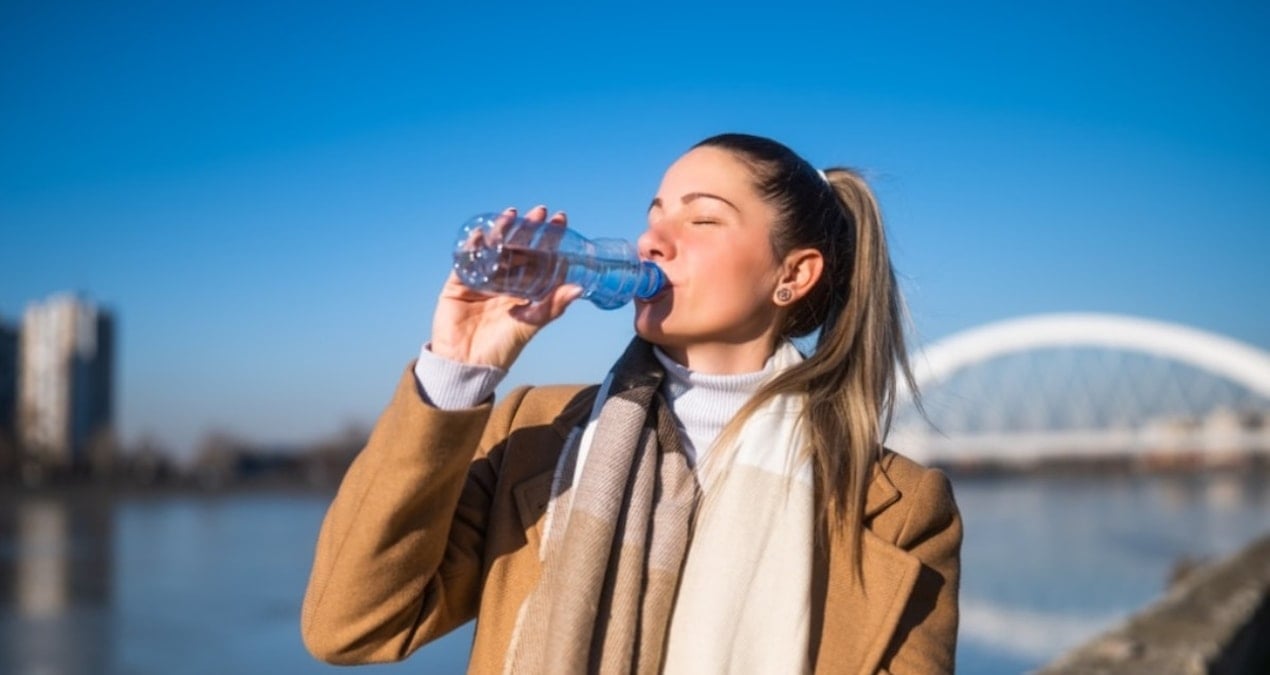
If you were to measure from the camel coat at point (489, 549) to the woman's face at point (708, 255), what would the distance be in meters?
0.21

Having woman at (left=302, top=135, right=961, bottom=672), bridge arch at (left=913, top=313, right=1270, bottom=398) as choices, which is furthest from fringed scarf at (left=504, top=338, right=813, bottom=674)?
bridge arch at (left=913, top=313, right=1270, bottom=398)

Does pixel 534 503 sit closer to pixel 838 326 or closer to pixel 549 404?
pixel 549 404

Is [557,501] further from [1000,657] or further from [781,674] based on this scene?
[1000,657]

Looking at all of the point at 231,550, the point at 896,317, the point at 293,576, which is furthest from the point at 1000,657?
the point at 231,550

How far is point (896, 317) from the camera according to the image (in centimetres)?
196

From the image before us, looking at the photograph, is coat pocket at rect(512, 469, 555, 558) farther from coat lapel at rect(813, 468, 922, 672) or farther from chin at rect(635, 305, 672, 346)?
coat lapel at rect(813, 468, 922, 672)

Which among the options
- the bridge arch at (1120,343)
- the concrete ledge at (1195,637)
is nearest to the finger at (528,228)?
the concrete ledge at (1195,637)

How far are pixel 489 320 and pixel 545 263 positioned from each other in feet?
0.37

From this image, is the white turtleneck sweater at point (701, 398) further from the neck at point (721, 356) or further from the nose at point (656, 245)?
the nose at point (656, 245)

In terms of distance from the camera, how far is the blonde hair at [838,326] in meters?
1.77

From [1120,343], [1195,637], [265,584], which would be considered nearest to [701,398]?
[1195,637]

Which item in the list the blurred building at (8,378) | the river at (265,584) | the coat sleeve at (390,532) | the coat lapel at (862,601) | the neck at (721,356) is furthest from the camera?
the blurred building at (8,378)

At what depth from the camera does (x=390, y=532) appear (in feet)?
4.87

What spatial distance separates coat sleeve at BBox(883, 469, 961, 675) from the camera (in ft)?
5.62
